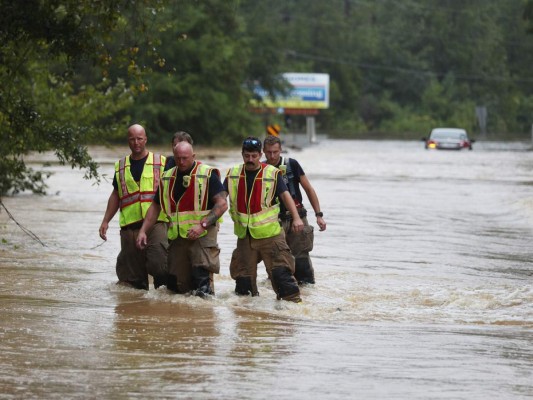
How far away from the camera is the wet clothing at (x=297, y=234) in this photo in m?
13.8

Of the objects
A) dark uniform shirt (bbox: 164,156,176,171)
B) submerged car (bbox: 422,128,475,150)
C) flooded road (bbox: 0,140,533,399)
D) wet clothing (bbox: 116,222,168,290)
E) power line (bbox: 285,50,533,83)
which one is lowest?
submerged car (bbox: 422,128,475,150)

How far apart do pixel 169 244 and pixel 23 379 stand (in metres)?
4.01

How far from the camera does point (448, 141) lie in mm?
63500

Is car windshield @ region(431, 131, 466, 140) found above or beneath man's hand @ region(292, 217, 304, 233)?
beneath

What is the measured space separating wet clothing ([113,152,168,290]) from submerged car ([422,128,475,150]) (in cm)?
5069

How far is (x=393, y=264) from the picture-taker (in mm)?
17125

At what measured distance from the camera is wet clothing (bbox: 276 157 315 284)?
1377cm

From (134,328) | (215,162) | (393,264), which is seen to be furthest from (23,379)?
(215,162)

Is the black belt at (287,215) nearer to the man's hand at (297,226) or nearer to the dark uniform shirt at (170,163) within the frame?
the man's hand at (297,226)

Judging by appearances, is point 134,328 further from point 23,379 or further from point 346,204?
point 346,204

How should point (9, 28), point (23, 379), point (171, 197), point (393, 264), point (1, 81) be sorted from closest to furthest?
point (23, 379), point (171, 197), point (9, 28), point (1, 81), point (393, 264)

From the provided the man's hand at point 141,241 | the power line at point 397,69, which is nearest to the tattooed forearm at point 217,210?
the man's hand at point 141,241

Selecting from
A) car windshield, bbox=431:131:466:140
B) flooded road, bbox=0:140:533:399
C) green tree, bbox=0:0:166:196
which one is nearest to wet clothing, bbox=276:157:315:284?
flooded road, bbox=0:140:533:399

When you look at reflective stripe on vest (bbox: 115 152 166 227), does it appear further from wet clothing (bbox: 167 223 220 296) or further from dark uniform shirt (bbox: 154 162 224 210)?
dark uniform shirt (bbox: 154 162 224 210)
